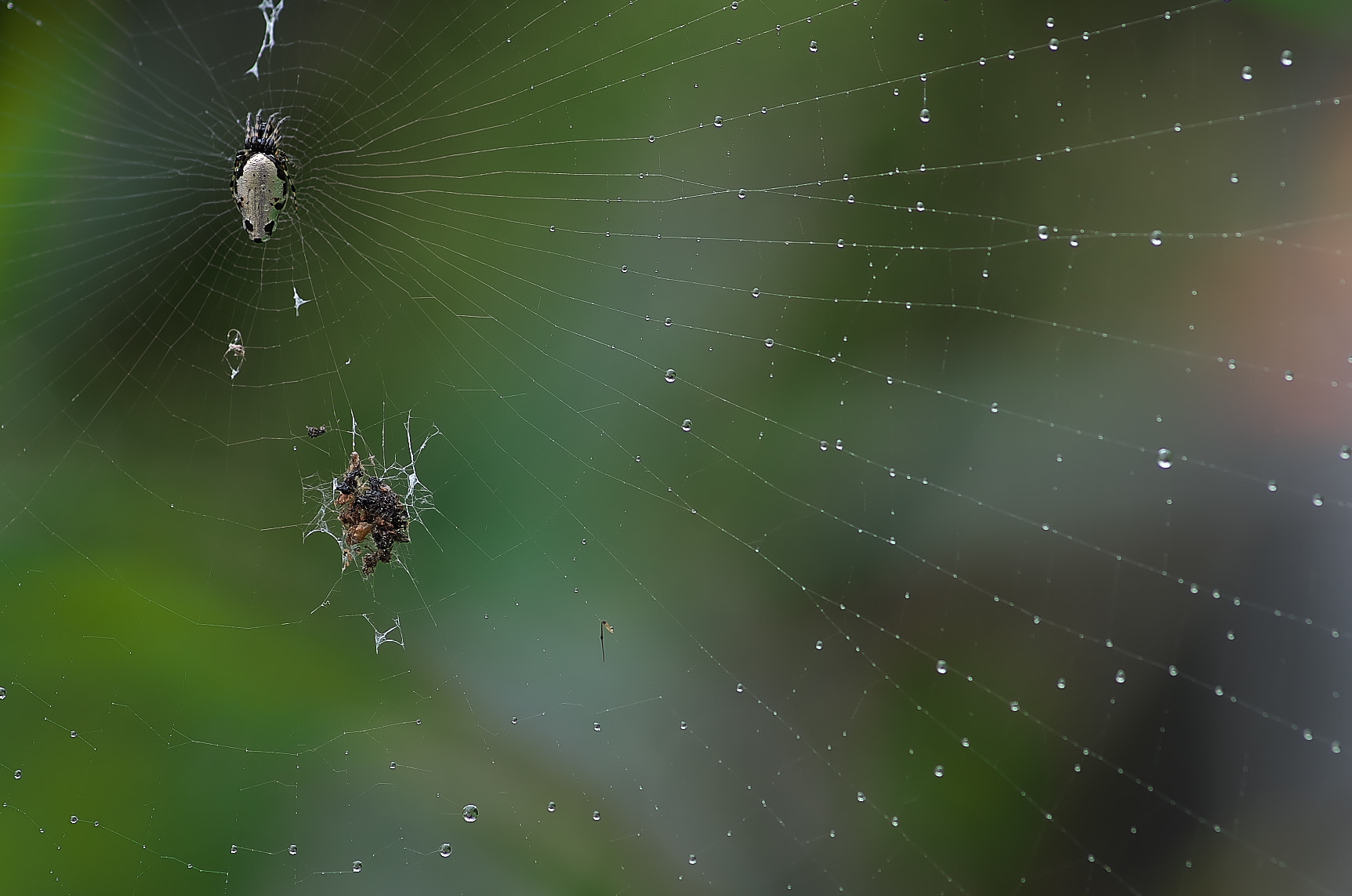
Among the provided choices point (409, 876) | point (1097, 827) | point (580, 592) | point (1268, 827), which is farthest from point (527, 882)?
point (1268, 827)

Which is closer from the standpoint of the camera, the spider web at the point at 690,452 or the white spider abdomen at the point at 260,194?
the spider web at the point at 690,452

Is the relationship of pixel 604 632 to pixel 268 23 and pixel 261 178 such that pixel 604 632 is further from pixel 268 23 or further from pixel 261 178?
pixel 268 23

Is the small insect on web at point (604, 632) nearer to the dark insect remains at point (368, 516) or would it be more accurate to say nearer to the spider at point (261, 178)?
the dark insect remains at point (368, 516)

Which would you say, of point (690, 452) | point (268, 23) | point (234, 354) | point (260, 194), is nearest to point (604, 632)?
point (690, 452)

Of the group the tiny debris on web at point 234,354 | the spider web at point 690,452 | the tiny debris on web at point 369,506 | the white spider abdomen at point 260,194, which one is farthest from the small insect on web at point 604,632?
the white spider abdomen at point 260,194

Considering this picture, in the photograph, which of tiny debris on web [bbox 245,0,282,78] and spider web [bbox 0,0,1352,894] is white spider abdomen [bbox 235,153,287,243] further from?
tiny debris on web [bbox 245,0,282,78]

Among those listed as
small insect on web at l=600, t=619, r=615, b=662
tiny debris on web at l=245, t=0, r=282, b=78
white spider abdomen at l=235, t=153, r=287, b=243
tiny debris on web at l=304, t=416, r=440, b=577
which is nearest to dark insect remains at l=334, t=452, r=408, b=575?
tiny debris on web at l=304, t=416, r=440, b=577
